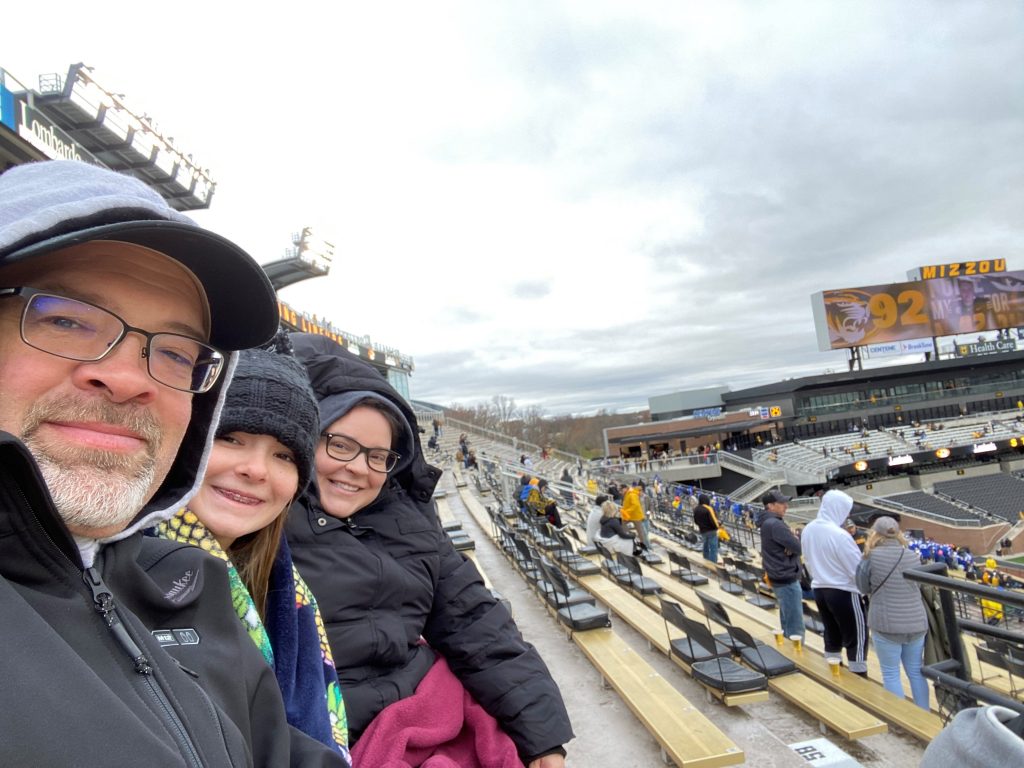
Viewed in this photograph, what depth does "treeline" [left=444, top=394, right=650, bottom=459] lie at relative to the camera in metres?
76.2

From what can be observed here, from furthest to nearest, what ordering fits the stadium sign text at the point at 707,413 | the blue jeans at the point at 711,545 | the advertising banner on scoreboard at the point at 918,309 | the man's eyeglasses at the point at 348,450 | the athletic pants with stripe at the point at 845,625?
the stadium sign text at the point at 707,413 < the advertising banner on scoreboard at the point at 918,309 < the blue jeans at the point at 711,545 < the athletic pants with stripe at the point at 845,625 < the man's eyeglasses at the point at 348,450

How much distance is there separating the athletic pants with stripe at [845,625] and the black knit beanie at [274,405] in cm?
544

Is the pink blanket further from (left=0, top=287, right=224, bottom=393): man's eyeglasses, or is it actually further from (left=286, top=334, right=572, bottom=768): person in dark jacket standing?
(left=0, top=287, right=224, bottom=393): man's eyeglasses

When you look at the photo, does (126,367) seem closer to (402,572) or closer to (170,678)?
(170,678)

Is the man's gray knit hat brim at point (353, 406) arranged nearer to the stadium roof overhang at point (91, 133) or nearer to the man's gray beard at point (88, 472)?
the man's gray beard at point (88, 472)

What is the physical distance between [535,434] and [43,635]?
79536 mm

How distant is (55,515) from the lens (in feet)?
2.41

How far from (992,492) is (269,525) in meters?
43.9

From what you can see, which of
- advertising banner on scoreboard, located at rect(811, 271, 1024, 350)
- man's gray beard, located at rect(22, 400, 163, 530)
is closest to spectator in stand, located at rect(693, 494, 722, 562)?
man's gray beard, located at rect(22, 400, 163, 530)

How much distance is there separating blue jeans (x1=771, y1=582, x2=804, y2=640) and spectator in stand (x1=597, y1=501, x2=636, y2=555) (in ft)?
12.0

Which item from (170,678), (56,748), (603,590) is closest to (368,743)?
(170,678)

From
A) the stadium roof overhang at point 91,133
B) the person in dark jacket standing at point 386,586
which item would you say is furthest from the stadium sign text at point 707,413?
the person in dark jacket standing at point 386,586

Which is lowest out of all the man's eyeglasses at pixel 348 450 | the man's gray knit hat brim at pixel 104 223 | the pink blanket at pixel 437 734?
the pink blanket at pixel 437 734

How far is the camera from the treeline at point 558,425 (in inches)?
3002
